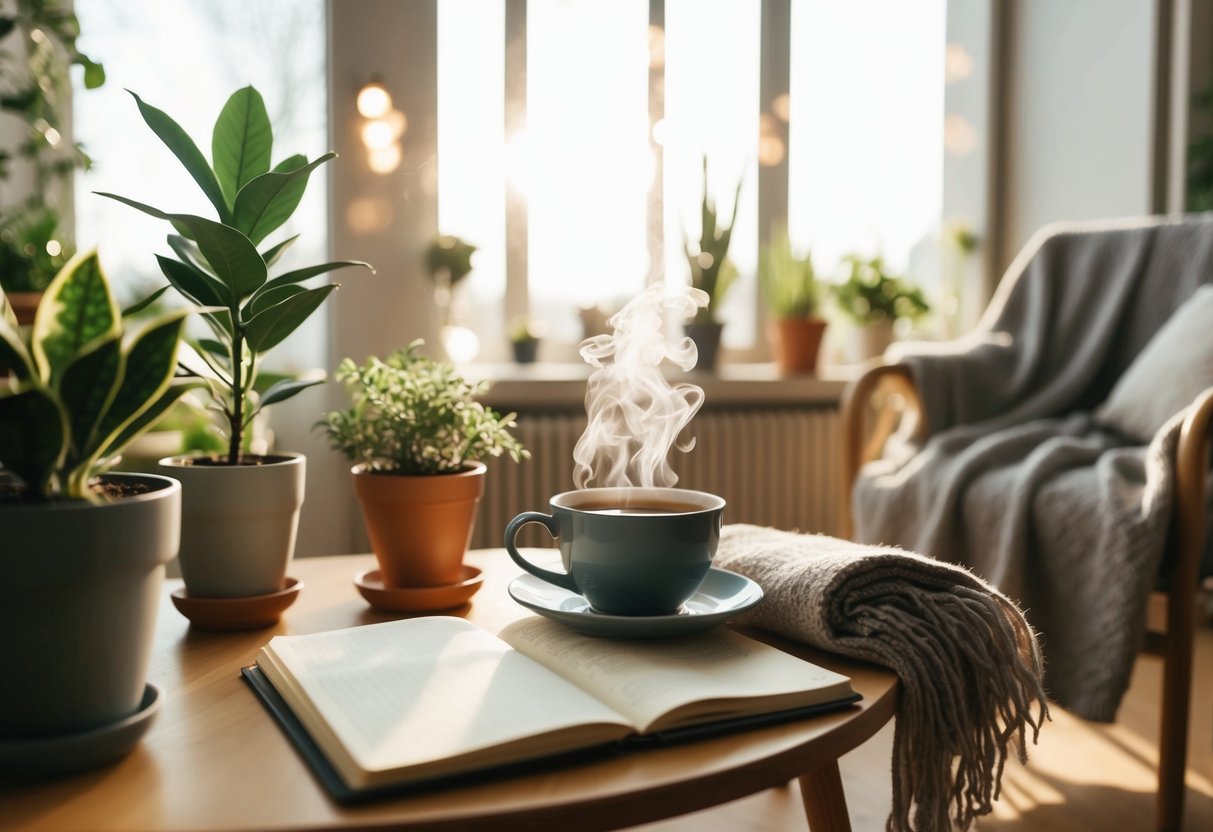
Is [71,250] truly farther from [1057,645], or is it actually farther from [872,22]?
[872,22]

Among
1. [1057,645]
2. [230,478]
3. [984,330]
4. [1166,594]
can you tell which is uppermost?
[984,330]

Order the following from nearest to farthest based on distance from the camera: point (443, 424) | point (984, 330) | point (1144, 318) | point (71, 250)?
1. point (443, 424)
2. point (71, 250)
3. point (1144, 318)
4. point (984, 330)

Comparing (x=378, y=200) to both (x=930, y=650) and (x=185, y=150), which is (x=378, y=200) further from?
(x=930, y=650)

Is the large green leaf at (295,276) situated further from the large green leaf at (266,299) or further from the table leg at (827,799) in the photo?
the table leg at (827,799)

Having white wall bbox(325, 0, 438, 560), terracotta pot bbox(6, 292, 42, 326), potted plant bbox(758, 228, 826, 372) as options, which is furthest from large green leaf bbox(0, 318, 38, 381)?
potted plant bbox(758, 228, 826, 372)

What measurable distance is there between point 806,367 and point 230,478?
7.27 ft

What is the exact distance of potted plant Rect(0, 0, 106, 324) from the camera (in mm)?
1730

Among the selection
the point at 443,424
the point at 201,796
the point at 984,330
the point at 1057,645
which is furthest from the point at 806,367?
the point at 201,796

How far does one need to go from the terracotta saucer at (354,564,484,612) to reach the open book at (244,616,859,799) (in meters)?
0.12

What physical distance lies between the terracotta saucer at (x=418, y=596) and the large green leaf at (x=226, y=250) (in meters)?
0.29

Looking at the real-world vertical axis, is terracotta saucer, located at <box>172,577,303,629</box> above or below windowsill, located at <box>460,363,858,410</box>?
below

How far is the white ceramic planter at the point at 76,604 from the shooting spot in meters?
0.52

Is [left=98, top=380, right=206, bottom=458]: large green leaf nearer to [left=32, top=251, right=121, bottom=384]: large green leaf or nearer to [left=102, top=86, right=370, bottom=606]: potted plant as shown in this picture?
[left=32, top=251, right=121, bottom=384]: large green leaf

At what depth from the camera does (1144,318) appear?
224 cm
